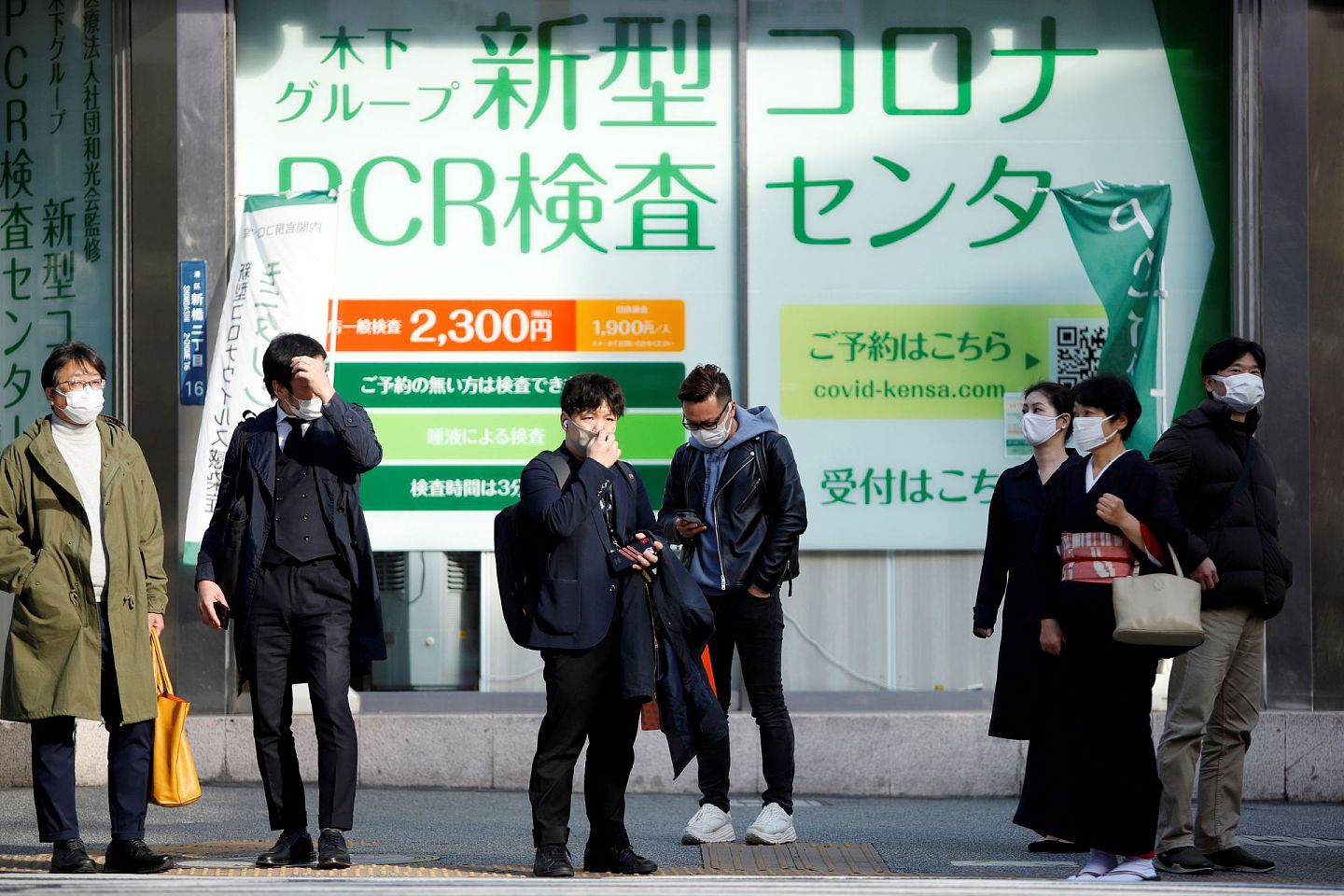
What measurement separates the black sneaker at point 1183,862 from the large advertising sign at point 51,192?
229 inches

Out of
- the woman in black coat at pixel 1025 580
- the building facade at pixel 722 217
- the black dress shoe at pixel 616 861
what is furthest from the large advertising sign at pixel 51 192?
the woman in black coat at pixel 1025 580

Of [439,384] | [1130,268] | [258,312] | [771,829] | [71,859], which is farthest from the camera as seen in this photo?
[1130,268]

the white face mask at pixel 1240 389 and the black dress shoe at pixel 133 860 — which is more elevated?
the white face mask at pixel 1240 389

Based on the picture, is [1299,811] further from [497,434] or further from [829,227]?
[497,434]

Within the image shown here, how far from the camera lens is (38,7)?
31.4 ft

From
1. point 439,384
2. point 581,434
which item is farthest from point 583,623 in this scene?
point 439,384

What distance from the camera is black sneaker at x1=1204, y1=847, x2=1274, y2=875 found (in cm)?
645

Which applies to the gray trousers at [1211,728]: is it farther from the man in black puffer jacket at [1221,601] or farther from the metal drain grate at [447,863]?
the metal drain grate at [447,863]

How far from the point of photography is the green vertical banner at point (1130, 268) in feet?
30.6

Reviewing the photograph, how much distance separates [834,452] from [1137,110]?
2.50m

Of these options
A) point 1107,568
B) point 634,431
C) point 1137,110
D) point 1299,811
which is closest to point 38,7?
point 634,431

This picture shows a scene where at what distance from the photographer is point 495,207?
30.6 feet

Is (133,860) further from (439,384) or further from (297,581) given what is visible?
(439,384)

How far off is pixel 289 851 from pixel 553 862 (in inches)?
38.6
